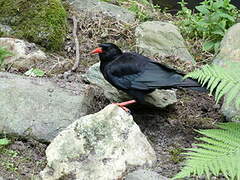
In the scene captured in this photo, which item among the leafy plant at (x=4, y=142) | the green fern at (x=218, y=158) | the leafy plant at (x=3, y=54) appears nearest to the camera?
the green fern at (x=218, y=158)

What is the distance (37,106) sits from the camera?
3.92m

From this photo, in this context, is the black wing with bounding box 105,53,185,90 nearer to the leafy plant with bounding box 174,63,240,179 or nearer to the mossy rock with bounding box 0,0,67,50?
the leafy plant with bounding box 174,63,240,179

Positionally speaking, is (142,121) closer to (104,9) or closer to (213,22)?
(213,22)

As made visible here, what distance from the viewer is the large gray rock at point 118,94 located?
Answer: 4344 mm

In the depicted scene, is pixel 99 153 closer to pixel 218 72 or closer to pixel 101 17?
pixel 218 72

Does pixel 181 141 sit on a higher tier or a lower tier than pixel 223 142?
lower

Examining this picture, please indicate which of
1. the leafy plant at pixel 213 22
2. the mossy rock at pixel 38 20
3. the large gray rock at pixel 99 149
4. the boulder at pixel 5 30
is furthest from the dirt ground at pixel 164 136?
the boulder at pixel 5 30

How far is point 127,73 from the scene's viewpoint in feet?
13.9

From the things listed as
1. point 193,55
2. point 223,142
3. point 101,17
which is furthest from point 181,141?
point 101,17

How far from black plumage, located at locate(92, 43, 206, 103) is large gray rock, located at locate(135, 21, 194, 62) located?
1.09 meters

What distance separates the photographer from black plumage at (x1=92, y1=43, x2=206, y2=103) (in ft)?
13.4

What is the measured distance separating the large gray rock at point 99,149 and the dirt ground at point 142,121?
8.0 inches

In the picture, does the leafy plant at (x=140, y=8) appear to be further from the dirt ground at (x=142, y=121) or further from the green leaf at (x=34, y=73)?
the green leaf at (x=34, y=73)

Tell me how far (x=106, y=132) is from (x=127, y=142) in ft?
0.53
